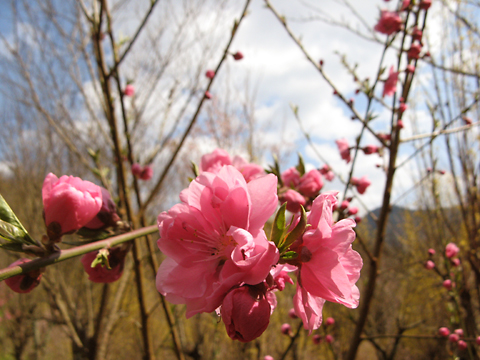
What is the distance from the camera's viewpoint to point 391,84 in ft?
4.55

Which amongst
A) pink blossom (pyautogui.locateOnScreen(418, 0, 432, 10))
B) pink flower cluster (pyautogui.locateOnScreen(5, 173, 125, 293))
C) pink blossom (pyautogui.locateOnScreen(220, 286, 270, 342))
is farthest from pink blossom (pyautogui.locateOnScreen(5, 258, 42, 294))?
pink blossom (pyautogui.locateOnScreen(418, 0, 432, 10))

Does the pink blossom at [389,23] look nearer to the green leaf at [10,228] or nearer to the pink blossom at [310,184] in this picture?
the pink blossom at [310,184]

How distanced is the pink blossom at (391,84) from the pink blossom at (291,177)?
842mm

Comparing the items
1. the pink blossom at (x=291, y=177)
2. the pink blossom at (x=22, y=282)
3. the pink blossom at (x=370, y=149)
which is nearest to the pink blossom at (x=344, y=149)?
the pink blossom at (x=370, y=149)

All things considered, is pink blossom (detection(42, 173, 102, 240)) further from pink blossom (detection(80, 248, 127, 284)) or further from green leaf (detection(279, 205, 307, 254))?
green leaf (detection(279, 205, 307, 254))

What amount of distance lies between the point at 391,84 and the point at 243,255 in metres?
1.37

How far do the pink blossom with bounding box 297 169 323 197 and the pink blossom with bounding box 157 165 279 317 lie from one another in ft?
1.34

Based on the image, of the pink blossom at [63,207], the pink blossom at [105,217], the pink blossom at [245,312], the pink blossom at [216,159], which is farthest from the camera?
the pink blossom at [216,159]

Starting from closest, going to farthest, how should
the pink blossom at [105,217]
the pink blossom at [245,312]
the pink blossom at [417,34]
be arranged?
the pink blossom at [245,312], the pink blossom at [105,217], the pink blossom at [417,34]

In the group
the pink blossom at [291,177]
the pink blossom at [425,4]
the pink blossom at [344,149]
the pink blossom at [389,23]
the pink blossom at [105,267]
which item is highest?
the pink blossom at [389,23]

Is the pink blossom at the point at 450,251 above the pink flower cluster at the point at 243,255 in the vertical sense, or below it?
above

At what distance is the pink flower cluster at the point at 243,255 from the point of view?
0.36 m

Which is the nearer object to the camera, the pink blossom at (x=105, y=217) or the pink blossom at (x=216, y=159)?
the pink blossom at (x=105, y=217)

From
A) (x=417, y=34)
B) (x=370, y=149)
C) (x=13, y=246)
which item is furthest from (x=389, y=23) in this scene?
(x=13, y=246)
